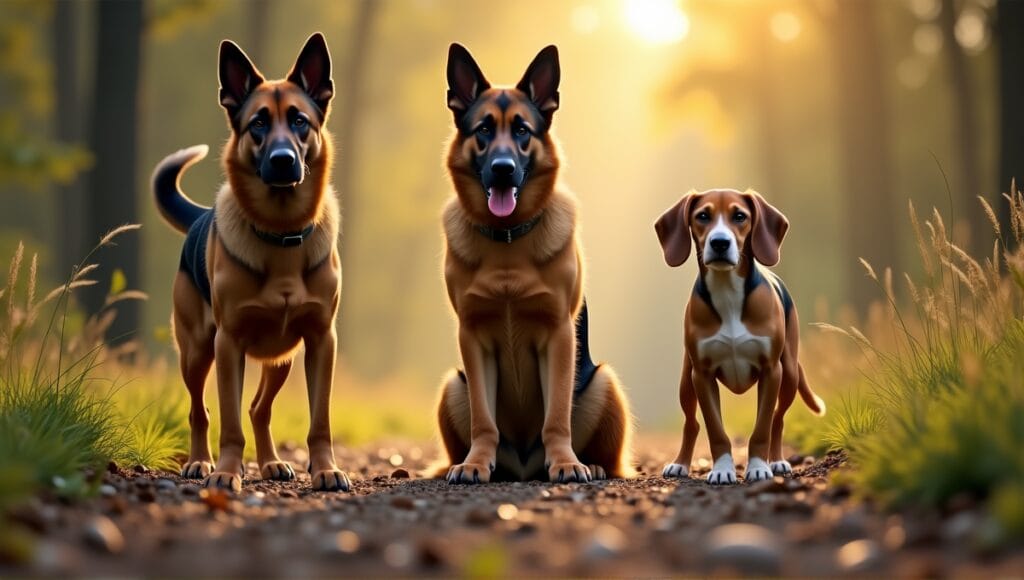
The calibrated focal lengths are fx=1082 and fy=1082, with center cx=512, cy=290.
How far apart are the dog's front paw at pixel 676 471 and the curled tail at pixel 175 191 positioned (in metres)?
3.08

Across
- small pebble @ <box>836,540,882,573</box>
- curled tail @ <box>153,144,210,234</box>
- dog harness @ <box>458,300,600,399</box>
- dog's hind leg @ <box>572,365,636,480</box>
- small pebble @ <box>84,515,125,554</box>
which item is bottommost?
small pebble @ <box>836,540,882,573</box>

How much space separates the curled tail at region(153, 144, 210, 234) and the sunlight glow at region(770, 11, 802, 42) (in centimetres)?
1377

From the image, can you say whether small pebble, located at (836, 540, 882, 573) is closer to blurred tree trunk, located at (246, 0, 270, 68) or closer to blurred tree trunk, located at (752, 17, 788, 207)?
blurred tree trunk, located at (246, 0, 270, 68)

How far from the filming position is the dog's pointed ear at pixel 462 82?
5719mm

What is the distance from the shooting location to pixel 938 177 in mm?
21672

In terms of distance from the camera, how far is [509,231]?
221 inches

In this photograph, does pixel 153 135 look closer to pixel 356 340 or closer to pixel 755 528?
pixel 356 340

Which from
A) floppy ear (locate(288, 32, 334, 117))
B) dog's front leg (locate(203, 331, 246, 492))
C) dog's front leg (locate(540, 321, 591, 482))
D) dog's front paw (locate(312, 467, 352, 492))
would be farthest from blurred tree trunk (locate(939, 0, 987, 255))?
dog's front leg (locate(203, 331, 246, 492))

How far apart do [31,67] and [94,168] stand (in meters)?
10.2

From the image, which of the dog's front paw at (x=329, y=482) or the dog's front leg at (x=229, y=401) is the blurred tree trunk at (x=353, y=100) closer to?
the dog's front leg at (x=229, y=401)

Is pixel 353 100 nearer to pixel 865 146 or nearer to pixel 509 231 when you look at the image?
pixel 865 146

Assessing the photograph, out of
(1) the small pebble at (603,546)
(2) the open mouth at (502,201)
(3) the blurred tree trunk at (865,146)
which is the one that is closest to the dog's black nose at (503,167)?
(2) the open mouth at (502,201)

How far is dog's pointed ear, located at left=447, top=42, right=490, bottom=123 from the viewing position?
572 centimetres

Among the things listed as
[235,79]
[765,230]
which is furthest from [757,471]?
[235,79]
